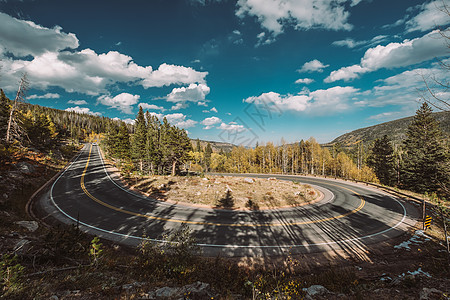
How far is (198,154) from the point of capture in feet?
291

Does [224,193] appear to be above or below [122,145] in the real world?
below

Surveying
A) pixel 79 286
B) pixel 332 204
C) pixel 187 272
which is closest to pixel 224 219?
pixel 187 272

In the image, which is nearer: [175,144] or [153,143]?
[175,144]

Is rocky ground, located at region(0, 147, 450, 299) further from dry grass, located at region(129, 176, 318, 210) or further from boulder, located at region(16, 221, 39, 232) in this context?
dry grass, located at region(129, 176, 318, 210)

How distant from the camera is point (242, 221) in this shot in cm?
1471

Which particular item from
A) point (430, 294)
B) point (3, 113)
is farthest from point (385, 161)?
point (3, 113)

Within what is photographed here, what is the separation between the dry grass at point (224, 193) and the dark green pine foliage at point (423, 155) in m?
25.3

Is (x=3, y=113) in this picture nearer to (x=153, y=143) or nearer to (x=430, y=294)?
(x=153, y=143)

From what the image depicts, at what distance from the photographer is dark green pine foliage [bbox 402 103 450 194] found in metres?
29.5

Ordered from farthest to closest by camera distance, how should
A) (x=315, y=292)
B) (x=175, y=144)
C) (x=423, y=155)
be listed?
(x=175, y=144) → (x=423, y=155) → (x=315, y=292)

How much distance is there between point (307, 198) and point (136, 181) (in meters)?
25.2

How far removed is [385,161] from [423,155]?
13639 mm

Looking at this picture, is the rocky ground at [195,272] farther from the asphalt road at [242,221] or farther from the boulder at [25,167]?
the boulder at [25,167]

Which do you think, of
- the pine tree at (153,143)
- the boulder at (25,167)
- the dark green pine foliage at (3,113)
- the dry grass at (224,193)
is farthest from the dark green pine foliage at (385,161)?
the dark green pine foliage at (3,113)
